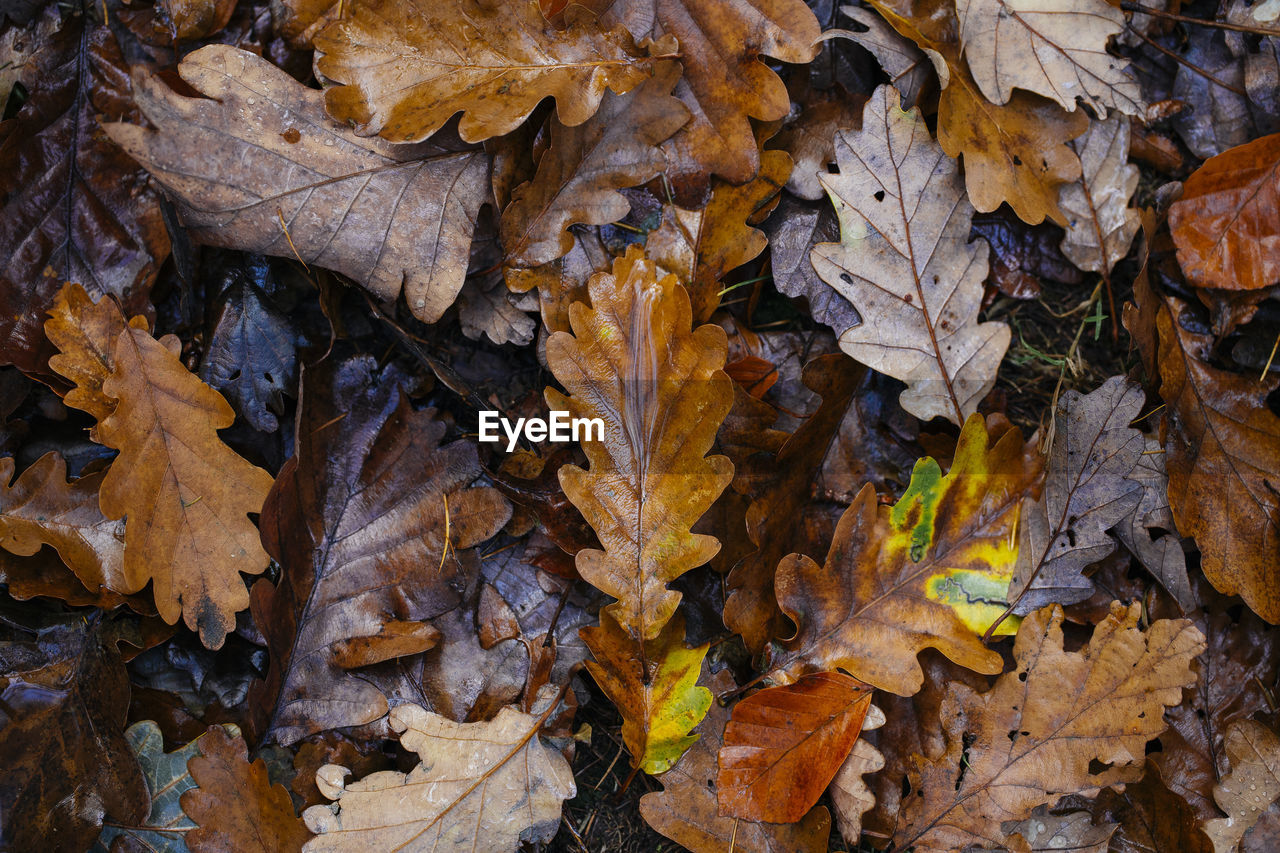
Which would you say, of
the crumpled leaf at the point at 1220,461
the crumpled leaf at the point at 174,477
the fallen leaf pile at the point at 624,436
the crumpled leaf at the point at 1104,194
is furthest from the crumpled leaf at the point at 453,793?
the crumpled leaf at the point at 1104,194

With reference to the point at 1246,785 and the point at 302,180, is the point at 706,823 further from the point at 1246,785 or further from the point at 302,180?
the point at 302,180

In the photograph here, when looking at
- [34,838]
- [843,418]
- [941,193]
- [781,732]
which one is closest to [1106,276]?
[941,193]

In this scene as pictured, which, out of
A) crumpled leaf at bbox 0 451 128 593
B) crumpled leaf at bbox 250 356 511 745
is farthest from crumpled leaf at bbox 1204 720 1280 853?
crumpled leaf at bbox 0 451 128 593

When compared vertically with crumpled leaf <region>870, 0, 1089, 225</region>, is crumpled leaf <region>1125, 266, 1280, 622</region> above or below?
below

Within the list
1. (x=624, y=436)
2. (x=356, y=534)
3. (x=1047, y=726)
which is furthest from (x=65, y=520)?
(x=1047, y=726)

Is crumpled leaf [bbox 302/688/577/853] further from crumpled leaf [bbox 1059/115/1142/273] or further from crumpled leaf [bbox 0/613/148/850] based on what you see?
crumpled leaf [bbox 1059/115/1142/273]

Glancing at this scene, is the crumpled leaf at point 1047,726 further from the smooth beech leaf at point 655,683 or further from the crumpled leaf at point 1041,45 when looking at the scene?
the crumpled leaf at point 1041,45
